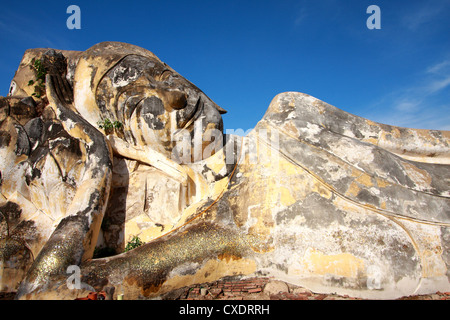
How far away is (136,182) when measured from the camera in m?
4.42

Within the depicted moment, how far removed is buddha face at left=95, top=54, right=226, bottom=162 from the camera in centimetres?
454

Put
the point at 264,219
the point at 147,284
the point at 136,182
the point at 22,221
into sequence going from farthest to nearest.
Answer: the point at 136,182 → the point at 22,221 → the point at 264,219 → the point at 147,284

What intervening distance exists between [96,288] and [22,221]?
1816mm

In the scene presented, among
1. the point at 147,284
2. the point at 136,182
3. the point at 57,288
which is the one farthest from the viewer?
the point at 136,182

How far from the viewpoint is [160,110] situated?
4531mm

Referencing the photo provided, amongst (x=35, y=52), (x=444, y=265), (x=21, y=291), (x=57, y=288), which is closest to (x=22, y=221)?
(x=21, y=291)

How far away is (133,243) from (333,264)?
85.8 inches

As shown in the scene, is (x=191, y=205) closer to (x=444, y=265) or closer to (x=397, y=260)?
(x=397, y=260)

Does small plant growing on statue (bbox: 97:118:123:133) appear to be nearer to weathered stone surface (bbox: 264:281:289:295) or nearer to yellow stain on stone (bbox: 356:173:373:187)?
weathered stone surface (bbox: 264:281:289:295)

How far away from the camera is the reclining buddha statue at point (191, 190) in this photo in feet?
10.4

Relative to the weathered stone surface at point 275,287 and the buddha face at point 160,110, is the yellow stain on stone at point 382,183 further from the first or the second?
the buddha face at point 160,110

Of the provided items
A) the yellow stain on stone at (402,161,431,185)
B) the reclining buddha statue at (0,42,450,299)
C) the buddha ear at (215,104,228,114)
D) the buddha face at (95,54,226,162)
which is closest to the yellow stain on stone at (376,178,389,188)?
the reclining buddha statue at (0,42,450,299)

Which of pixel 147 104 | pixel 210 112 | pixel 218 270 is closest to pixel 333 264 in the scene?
pixel 218 270

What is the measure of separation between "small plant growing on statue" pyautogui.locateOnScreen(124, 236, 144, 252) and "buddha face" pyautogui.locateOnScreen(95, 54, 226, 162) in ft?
3.83
